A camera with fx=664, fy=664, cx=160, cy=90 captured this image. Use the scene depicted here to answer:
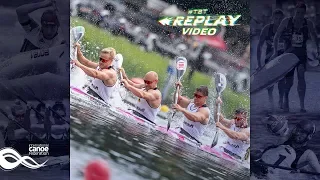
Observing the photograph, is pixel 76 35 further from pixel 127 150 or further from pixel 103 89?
pixel 127 150

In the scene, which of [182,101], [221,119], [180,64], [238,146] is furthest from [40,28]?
[238,146]

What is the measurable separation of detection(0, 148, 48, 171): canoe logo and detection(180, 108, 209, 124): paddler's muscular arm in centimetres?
198

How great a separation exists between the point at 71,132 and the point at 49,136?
0.27 m

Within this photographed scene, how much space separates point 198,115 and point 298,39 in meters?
1.60

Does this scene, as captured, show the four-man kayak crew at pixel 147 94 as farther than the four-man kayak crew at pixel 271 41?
No

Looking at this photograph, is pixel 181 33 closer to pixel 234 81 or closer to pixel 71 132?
pixel 234 81

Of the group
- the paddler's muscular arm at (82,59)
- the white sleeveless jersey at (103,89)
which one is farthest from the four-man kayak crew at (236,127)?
the paddler's muscular arm at (82,59)

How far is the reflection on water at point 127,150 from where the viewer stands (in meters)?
8.20

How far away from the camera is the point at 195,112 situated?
8.38 metres

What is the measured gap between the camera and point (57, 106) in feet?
26.9

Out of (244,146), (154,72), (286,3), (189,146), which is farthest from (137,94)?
(286,3)

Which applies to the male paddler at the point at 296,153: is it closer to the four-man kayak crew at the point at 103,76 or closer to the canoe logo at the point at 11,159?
the four-man kayak crew at the point at 103,76

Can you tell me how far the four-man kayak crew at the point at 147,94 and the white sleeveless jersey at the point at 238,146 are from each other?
3.32 feet

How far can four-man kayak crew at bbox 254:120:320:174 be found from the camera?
332 inches
